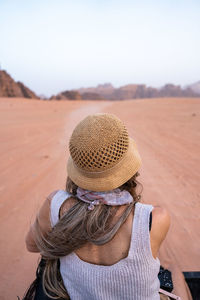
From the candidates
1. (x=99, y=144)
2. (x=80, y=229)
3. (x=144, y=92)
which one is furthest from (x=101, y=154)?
(x=144, y=92)

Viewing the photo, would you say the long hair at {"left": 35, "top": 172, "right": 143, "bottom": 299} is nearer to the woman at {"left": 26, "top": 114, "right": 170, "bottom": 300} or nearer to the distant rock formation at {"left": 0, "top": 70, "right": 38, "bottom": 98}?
the woman at {"left": 26, "top": 114, "right": 170, "bottom": 300}

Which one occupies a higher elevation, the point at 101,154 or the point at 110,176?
the point at 101,154

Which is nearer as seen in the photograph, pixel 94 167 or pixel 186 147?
pixel 94 167

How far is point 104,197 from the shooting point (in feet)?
3.94

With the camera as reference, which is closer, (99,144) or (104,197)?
(99,144)

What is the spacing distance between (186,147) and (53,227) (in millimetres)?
5555

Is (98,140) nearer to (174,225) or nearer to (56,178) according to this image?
(174,225)

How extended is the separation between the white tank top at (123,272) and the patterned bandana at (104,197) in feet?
0.26

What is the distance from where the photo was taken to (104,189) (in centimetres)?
116

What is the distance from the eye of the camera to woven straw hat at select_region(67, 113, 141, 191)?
1.06 m

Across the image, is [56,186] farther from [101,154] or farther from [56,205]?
[101,154]

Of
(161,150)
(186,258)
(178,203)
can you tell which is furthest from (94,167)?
(161,150)

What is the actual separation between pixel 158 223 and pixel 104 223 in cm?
25

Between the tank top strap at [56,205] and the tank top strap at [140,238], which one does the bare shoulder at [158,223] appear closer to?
the tank top strap at [140,238]
